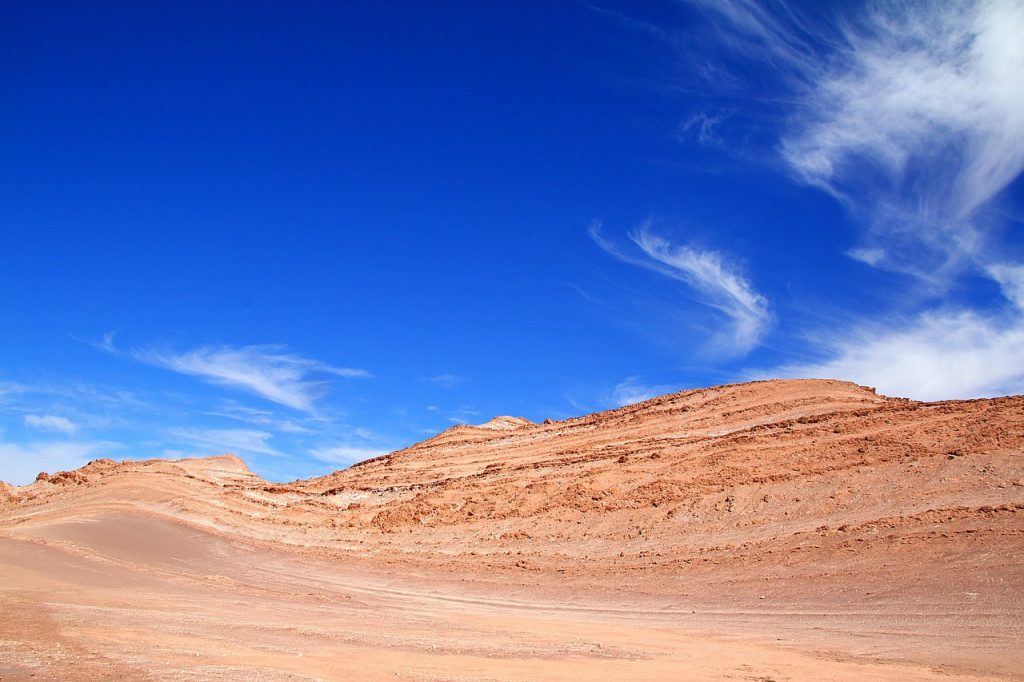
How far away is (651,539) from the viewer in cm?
2503

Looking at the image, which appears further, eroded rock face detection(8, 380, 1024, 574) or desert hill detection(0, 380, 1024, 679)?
eroded rock face detection(8, 380, 1024, 574)

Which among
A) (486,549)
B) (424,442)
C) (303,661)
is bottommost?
(303,661)

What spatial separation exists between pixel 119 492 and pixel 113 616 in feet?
90.4

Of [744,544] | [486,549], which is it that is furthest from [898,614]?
[486,549]

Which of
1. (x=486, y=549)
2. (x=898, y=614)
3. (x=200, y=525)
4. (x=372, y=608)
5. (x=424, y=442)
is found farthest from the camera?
(x=424, y=442)

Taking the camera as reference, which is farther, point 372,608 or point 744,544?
point 744,544

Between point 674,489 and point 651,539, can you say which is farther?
point 674,489

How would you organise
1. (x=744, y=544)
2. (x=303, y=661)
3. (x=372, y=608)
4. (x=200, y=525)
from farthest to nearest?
(x=200, y=525)
(x=744, y=544)
(x=372, y=608)
(x=303, y=661)

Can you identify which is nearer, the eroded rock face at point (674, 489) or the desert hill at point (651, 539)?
the desert hill at point (651, 539)

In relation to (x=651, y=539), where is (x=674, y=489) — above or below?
above

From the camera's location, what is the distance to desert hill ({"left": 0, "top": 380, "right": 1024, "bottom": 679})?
13.6 meters

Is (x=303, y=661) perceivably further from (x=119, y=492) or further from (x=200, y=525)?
(x=119, y=492)

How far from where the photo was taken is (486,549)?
27.7m

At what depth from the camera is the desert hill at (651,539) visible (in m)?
13.6
